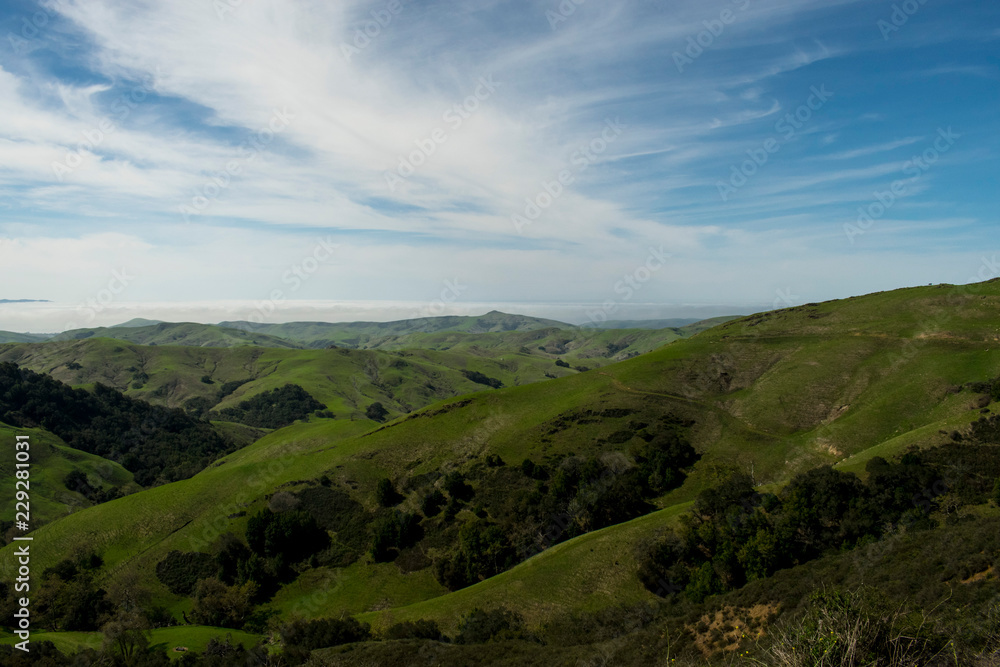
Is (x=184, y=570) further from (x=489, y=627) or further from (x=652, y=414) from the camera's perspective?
(x=652, y=414)

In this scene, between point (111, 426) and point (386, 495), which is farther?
point (111, 426)

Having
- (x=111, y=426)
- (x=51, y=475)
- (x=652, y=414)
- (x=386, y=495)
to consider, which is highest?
(x=652, y=414)

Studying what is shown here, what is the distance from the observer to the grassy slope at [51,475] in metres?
92.9

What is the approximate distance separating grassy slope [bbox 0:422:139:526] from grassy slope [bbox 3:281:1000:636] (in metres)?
36.7

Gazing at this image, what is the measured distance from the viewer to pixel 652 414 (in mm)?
78250

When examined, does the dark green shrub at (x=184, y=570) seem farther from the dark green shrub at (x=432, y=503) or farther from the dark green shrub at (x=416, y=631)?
the dark green shrub at (x=416, y=631)

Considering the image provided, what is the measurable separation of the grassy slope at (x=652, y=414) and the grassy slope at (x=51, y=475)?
3673cm

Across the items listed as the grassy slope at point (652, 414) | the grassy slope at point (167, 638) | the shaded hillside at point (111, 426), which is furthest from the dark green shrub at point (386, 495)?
the shaded hillside at point (111, 426)

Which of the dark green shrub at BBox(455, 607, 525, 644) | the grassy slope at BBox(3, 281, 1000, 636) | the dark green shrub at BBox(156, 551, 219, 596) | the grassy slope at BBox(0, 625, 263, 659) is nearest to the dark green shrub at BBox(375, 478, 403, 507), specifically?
the grassy slope at BBox(3, 281, 1000, 636)

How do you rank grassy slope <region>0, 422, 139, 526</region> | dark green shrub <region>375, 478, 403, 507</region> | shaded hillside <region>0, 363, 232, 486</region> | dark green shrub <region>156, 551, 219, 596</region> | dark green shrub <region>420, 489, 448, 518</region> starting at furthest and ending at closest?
shaded hillside <region>0, 363, 232, 486</region> → grassy slope <region>0, 422, 139, 526</region> → dark green shrub <region>375, 478, 403, 507</region> → dark green shrub <region>420, 489, 448, 518</region> → dark green shrub <region>156, 551, 219, 596</region>

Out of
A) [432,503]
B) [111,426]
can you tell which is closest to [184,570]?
[432,503]

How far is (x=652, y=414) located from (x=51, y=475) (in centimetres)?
12909

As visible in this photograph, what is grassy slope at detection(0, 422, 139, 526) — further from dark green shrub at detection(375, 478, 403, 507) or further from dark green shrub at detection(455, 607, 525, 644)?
dark green shrub at detection(455, 607, 525, 644)

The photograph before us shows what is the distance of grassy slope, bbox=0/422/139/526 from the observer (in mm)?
92938
